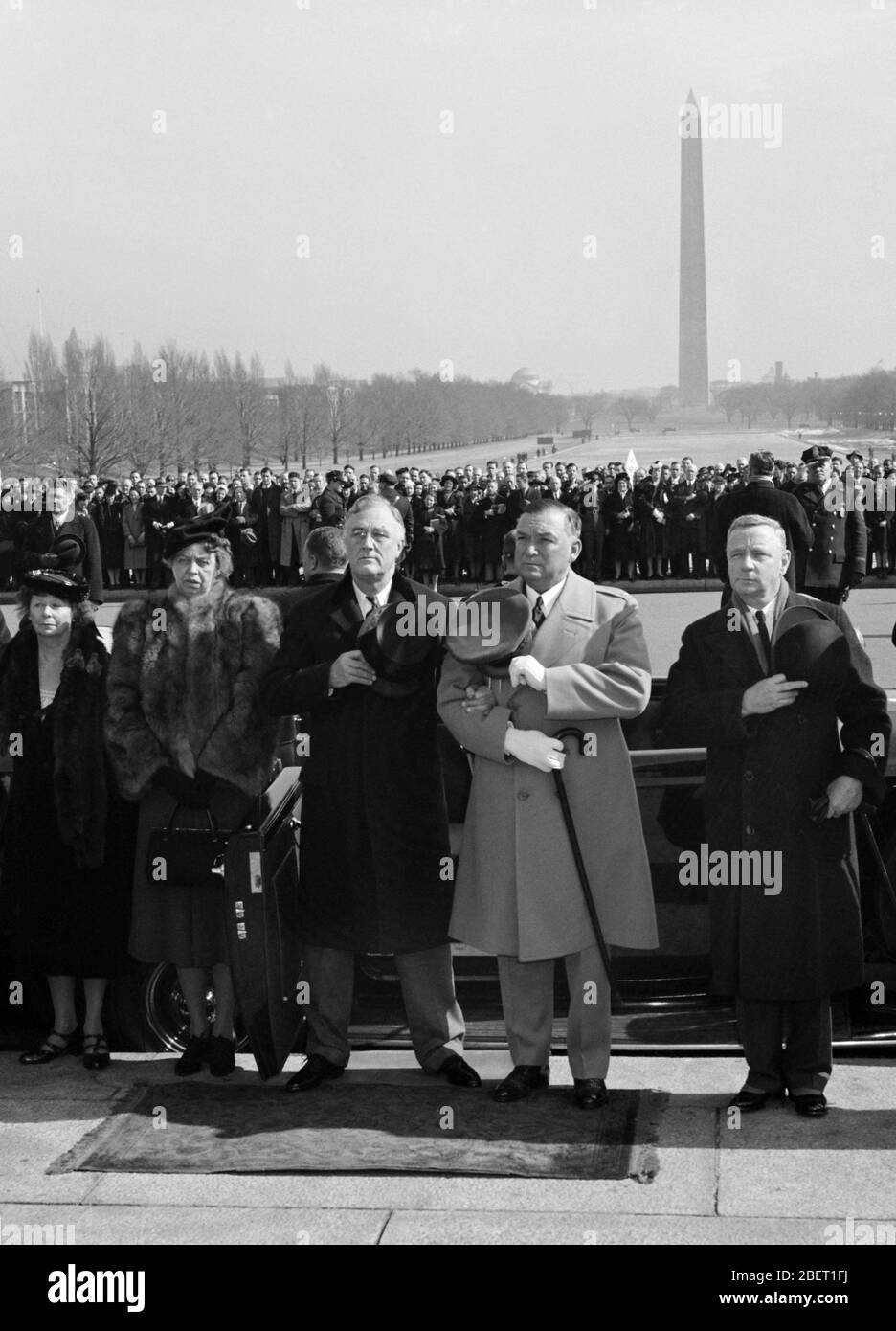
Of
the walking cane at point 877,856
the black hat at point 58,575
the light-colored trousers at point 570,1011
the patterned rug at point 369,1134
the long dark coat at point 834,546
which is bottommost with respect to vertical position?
the patterned rug at point 369,1134

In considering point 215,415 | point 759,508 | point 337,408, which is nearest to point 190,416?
point 215,415

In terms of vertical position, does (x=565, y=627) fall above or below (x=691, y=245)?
below

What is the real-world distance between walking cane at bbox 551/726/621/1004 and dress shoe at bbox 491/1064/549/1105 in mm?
360

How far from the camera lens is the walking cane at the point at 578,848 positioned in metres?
5.23

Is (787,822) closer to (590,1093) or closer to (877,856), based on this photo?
(877,856)

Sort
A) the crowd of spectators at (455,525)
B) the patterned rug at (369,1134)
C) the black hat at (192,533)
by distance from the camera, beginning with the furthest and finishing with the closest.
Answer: the crowd of spectators at (455,525) → the black hat at (192,533) → the patterned rug at (369,1134)

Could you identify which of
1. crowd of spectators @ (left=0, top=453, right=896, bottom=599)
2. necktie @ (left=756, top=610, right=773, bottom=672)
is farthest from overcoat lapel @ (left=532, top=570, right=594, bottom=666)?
crowd of spectators @ (left=0, top=453, right=896, bottom=599)

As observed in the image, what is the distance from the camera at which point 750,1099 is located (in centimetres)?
515

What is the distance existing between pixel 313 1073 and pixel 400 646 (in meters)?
1.37

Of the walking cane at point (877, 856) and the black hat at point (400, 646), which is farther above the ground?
the black hat at point (400, 646)

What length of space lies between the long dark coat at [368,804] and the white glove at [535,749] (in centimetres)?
41

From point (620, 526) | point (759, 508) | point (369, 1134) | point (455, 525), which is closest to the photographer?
point (369, 1134)

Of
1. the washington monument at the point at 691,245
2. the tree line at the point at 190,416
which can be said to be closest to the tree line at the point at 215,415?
the tree line at the point at 190,416

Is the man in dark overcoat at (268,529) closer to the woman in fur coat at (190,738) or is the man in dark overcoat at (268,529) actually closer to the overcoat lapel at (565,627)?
the woman in fur coat at (190,738)
